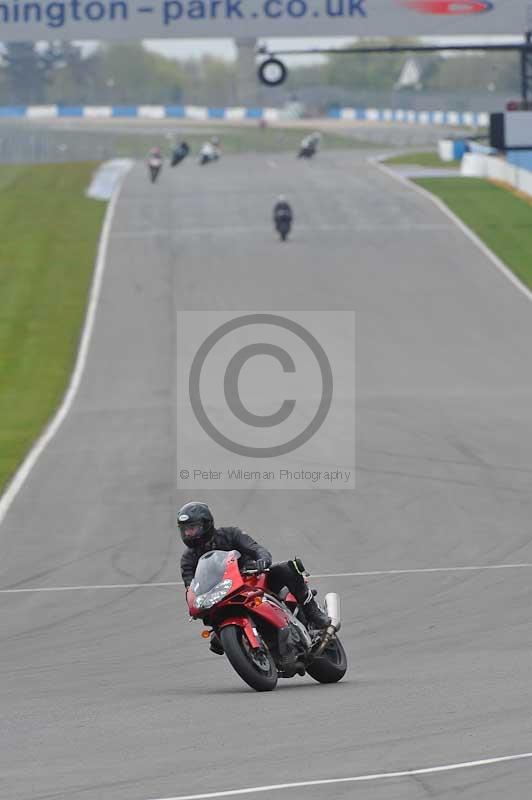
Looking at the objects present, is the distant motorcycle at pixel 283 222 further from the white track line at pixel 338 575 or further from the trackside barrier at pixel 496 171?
the white track line at pixel 338 575

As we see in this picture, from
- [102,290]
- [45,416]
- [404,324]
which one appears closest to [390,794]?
[45,416]

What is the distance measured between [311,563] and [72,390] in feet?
49.3

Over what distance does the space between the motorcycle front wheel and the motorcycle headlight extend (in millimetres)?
196

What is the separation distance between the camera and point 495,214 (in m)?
49.2

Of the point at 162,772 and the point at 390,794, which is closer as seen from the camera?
the point at 390,794

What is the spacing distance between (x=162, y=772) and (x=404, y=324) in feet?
93.9

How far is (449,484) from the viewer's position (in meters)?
19.2

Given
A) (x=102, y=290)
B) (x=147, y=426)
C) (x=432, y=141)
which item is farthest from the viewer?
(x=432, y=141)

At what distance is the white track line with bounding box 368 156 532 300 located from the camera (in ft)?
131

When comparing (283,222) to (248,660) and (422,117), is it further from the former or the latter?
(422,117)

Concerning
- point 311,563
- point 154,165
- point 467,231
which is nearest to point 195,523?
point 311,563

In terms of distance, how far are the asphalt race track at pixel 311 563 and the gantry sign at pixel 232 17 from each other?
686cm

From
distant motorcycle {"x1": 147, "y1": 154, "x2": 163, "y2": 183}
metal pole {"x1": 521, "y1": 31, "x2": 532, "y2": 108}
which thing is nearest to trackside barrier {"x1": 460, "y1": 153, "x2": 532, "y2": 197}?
distant motorcycle {"x1": 147, "y1": 154, "x2": 163, "y2": 183}

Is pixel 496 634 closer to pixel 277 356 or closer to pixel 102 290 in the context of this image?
pixel 277 356
